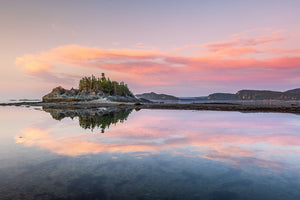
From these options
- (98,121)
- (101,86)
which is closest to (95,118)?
(98,121)

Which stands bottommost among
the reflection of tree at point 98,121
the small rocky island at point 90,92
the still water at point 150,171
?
the still water at point 150,171

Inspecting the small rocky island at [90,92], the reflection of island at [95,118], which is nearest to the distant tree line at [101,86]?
the small rocky island at [90,92]

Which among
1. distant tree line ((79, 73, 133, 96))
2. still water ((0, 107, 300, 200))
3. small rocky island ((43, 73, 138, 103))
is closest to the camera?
still water ((0, 107, 300, 200))

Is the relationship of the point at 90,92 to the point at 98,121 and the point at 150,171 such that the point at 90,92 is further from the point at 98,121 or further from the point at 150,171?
the point at 150,171

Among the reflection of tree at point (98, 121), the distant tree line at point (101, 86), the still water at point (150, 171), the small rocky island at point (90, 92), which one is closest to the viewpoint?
the still water at point (150, 171)

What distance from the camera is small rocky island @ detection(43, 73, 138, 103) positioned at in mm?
109062

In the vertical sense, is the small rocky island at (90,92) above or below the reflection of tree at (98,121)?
above

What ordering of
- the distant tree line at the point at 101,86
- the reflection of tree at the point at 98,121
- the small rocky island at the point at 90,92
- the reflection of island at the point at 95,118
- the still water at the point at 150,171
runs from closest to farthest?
the still water at the point at 150,171, the reflection of tree at the point at 98,121, the reflection of island at the point at 95,118, the small rocky island at the point at 90,92, the distant tree line at the point at 101,86

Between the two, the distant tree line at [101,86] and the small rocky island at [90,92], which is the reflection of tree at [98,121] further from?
the distant tree line at [101,86]

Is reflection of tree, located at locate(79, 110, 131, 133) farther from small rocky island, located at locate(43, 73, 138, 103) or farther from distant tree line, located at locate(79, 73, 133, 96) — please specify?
distant tree line, located at locate(79, 73, 133, 96)

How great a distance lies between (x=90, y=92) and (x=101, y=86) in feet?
54.0

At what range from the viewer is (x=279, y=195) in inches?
238

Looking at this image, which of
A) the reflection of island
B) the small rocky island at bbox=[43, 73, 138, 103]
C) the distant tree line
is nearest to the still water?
the reflection of island

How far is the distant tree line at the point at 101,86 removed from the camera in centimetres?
13364
